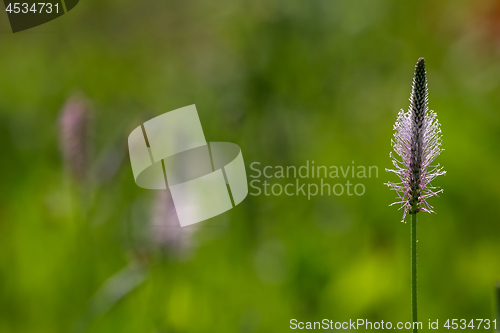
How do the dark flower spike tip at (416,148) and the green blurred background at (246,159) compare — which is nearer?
the dark flower spike tip at (416,148)

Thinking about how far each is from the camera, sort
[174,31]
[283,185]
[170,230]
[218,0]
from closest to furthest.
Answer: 1. [170,230]
2. [283,185]
3. [218,0]
4. [174,31]

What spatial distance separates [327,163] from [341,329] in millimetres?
554

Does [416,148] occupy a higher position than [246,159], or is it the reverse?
[416,148]

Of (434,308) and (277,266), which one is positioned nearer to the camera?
(434,308)

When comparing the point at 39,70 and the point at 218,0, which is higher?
the point at 218,0

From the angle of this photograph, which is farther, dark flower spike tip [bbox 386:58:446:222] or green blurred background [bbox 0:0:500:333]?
green blurred background [bbox 0:0:500:333]

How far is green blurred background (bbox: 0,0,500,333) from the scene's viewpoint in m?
0.96

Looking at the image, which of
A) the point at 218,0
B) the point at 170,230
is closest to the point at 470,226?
the point at 170,230

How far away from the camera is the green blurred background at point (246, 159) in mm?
962

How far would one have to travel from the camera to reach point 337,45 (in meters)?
1.71

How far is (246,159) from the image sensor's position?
133 cm

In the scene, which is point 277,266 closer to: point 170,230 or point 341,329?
point 341,329

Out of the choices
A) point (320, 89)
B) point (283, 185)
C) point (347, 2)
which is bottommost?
point (283, 185)

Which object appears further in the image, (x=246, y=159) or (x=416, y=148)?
(x=246, y=159)
